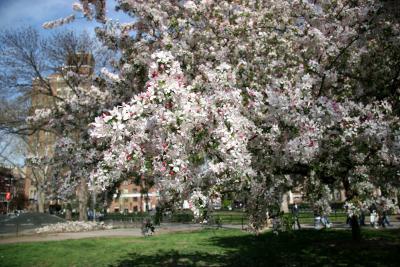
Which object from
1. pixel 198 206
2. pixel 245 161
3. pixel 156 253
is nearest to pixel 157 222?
pixel 198 206

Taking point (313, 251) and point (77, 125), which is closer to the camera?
point (77, 125)

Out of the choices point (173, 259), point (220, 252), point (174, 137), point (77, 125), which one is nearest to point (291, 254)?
point (220, 252)

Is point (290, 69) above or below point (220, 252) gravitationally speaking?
above

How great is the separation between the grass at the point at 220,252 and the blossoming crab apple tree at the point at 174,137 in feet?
19.2

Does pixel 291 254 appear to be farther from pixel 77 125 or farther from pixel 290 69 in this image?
pixel 77 125

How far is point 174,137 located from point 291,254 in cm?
936

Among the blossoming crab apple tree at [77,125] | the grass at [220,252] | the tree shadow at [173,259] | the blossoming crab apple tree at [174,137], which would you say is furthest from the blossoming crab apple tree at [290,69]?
the tree shadow at [173,259]

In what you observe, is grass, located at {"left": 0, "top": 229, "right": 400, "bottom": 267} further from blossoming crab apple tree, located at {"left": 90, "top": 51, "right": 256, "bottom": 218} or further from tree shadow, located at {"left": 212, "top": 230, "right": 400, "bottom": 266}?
blossoming crab apple tree, located at {"left": 90, "top": 51, "right": 256, "bottom": 218}

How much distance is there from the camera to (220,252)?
14.0 meters

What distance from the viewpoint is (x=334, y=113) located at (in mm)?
6246

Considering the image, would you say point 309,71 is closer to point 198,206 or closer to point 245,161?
point 245,161

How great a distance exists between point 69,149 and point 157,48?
3285 millimetres

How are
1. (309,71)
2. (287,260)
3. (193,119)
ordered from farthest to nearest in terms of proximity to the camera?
(287,260), (309,71), (193,119)

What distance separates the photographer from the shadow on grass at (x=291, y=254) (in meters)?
11.3
